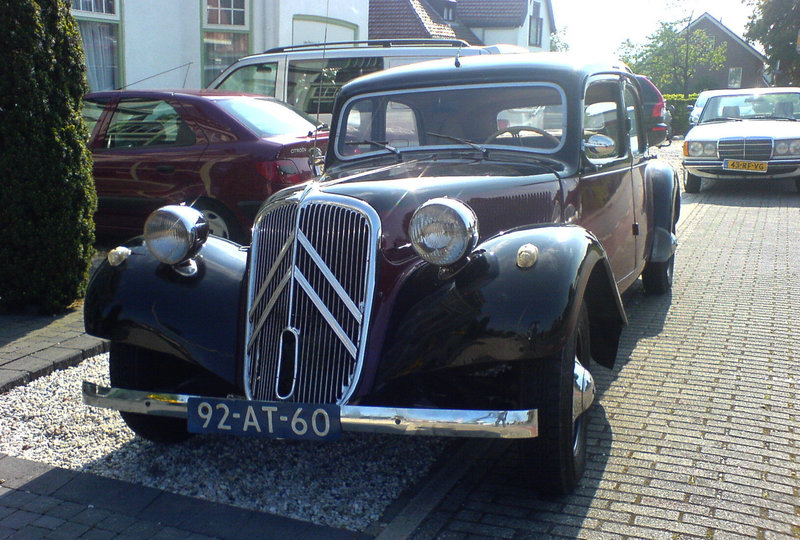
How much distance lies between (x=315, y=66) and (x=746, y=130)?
293 inches

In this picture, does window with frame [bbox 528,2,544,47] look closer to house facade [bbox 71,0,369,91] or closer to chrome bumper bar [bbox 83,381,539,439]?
house facade [bbox 71,0,369,91]

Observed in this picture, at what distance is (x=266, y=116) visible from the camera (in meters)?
7.66

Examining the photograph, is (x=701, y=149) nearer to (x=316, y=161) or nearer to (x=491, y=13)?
(x=316, y=161)

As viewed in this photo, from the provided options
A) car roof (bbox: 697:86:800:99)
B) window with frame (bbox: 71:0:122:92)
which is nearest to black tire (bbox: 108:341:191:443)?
window with frame (bbox: 71:0:122:92)

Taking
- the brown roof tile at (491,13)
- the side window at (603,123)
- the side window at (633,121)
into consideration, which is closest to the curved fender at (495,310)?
the side window at (603,123)

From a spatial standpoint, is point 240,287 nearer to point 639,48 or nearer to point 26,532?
point 26,532

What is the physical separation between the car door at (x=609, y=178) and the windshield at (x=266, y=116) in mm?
3441

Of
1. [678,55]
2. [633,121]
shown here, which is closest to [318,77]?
[633,121]

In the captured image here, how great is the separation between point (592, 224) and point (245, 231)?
12.5 ft

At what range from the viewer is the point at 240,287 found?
141 inches

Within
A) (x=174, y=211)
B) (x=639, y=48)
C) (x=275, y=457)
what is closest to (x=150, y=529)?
(x=275, y=457)

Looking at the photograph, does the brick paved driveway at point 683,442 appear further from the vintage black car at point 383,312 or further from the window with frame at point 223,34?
the window with frame at point 223,34

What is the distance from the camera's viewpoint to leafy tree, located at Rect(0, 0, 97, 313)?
18.3ft

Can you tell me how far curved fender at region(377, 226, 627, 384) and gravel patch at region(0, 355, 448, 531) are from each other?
0.64 meters
